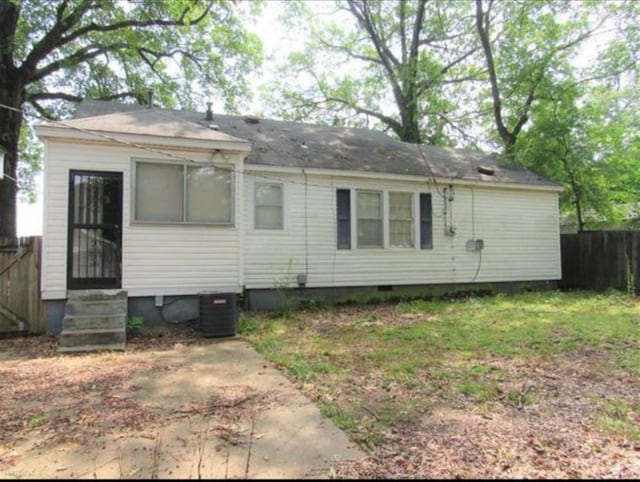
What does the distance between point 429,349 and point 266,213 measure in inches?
197

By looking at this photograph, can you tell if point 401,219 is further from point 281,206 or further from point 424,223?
point 281,206

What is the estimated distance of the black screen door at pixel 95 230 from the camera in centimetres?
725

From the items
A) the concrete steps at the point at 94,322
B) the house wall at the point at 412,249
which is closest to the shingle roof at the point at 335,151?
the house wall at the point at 412,249

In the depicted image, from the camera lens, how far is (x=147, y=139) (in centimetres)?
744

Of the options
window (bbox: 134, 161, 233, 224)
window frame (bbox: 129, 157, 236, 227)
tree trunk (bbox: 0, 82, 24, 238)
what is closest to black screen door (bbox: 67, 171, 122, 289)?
window frame (bbox: 129, 157, 236, 227)

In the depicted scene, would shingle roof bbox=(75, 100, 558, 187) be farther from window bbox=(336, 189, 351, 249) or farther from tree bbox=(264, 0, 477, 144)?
tree bbox=(264, 0, 477, 144)

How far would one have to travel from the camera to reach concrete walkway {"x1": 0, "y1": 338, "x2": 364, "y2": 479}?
9.07 ft

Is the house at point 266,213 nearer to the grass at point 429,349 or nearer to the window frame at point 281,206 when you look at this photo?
the window frame at point 281,206

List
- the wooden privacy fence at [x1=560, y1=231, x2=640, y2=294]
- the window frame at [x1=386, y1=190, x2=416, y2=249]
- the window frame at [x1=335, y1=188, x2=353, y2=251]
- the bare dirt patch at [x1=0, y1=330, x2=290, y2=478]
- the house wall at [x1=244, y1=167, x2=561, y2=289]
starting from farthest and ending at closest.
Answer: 1. the wooden privacy fence at [x1=560, y1=231, x2=640, y2=294]
2. the window frame at [x1=386, y1=190, x2=416, y2=249]
3. the window frame at [x1=335, y1=188, x2=353, y2=251]
4. the house wall at [x1=244, y1=167, x2=561, y2=289]
5. the bare dirt patch at [x1=0, y1=330, x2=290, y2=478]

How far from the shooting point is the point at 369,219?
1073 centimetres

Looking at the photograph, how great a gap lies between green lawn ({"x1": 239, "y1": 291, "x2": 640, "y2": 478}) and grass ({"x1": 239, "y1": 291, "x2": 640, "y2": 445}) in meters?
0.01

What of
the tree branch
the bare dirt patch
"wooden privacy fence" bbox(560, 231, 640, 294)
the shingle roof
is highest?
the tree branch

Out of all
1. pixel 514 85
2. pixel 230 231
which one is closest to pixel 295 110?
pixel 514 85

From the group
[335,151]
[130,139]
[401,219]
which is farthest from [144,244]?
[401,219]
